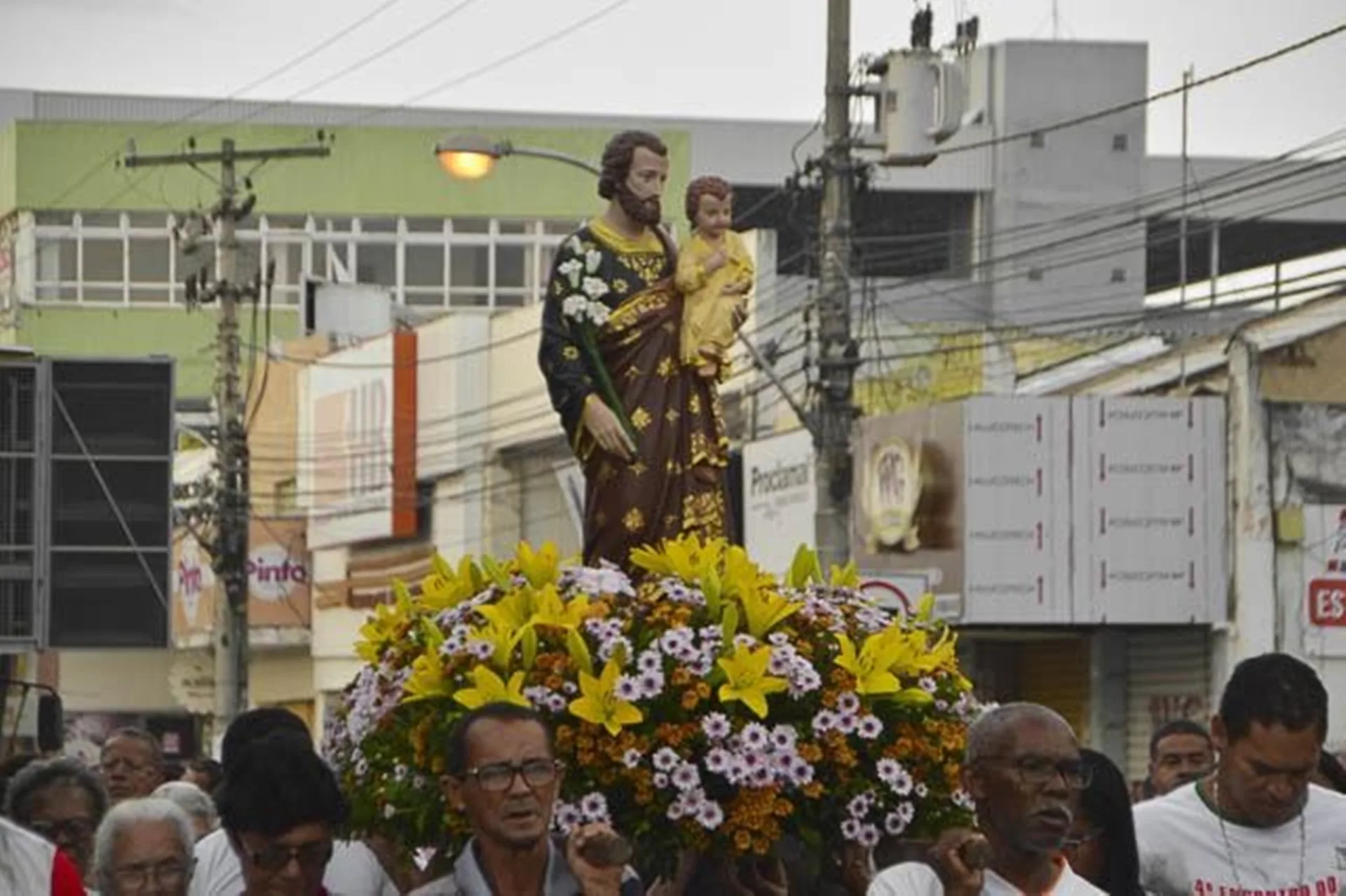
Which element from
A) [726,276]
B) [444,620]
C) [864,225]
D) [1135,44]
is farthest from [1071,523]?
[864,225]

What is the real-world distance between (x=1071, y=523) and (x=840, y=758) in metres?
25.4

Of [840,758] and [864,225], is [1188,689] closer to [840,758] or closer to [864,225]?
[840,758]

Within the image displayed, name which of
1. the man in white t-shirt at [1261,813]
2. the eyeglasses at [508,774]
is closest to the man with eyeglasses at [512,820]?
the eyeglasses at [508,774]

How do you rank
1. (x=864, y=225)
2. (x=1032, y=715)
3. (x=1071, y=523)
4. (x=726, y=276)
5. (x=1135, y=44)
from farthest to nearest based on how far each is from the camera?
1. (x=864, y=225)
2. (x=1135, y=44)
3. (x=1071, y=523)
4. (x=726, y=276)
5. (x=1032, y=715)

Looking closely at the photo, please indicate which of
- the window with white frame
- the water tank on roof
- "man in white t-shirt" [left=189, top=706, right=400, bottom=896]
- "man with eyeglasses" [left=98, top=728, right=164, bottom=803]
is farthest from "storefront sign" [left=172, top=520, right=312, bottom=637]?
"man in white t-shirt" [left=189, top=706, right=400, bottom=896]

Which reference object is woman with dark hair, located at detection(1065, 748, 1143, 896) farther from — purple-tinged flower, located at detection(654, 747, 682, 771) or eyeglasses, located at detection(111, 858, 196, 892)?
eyeglasses, located at detection(111, 858, 196, 892)

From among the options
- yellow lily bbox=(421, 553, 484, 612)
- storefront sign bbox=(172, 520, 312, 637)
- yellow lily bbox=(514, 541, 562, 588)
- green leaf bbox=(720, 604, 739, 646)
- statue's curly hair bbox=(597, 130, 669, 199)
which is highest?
statue's curly hair bbox=(597, 130, 669, 199)

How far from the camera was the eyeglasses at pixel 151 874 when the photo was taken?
8531 mm

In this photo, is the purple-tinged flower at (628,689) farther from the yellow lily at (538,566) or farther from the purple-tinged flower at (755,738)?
the yellow lily at (538,566)

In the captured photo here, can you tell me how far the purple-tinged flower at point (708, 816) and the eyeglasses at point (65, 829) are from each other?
192cm

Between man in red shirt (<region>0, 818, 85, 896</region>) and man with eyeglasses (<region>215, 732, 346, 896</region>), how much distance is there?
75 cm

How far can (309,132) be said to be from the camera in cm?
7331

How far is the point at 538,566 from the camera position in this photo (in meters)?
9.63

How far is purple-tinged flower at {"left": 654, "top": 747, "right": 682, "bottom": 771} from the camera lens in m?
9.03
